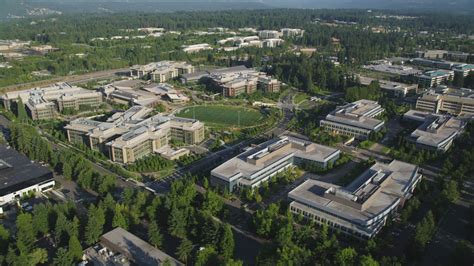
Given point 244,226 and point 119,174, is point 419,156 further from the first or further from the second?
point 119,174

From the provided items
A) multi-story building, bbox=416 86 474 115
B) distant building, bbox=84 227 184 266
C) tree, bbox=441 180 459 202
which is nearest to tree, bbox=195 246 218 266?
distant building, bbox=84 227 184 266

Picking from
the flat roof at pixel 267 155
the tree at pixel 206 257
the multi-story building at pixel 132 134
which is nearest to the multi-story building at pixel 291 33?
the multi-story building at pixel 132 134

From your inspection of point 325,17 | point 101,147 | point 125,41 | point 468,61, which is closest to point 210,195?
point 101,147

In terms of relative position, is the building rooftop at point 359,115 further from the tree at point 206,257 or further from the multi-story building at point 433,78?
the tree at point 206,257

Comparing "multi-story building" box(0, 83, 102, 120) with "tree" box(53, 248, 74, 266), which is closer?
"tree" box(53, 248, 74, 266)

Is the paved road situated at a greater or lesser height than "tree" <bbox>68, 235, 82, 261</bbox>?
greater

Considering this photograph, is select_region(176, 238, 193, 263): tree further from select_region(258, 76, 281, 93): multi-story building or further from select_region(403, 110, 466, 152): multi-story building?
select_region(258, 76, 281, 93): multi-story building
